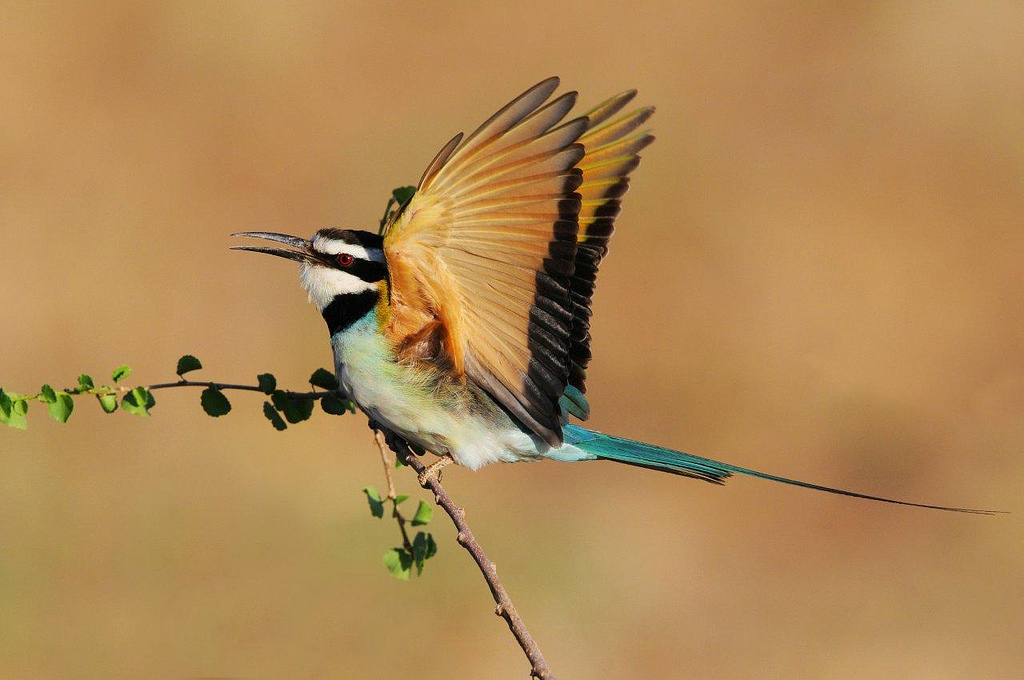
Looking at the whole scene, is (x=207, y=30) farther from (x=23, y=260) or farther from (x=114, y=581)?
(x=114, y=581)

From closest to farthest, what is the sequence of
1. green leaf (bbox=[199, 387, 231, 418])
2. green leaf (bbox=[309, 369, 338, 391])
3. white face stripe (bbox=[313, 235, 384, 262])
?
green leaf (bbox=[199, 387, 231, 418]) < white face stripe (bbox=[313, 235, 384, 262]) < green leaf (bbox=[309, 369, 338, 391])

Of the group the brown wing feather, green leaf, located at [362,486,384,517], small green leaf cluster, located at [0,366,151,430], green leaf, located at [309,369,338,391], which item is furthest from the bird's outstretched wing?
small green leaf cluster, located at [0,366,151,430]

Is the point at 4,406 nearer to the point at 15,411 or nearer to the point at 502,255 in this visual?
the point at 15,411

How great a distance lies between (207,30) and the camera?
7.53 m

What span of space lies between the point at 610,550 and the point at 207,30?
4.19 m

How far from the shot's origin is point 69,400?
2.29m

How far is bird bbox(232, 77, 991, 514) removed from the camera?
7.70 feet

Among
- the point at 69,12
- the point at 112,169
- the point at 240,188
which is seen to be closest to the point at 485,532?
the point at 240,188

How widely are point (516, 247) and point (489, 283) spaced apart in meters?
0.12

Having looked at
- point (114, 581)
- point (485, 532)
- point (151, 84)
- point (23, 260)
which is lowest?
point (114, 581)

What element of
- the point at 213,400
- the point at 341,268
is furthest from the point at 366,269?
the point at 213,400

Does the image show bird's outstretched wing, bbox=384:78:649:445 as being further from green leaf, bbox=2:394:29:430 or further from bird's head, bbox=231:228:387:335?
Answer: green leaf, bbox=2:394:29:430

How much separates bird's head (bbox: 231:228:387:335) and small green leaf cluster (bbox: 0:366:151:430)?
452 mm

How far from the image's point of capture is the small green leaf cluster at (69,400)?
2240 mm
